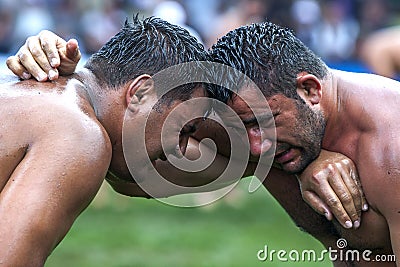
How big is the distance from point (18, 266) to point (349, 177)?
1451mm

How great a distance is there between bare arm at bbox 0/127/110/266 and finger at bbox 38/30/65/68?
1.63 ft

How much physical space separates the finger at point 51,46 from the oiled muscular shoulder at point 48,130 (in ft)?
0.72

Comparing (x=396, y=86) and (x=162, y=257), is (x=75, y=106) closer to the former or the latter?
(x=396, y=86)

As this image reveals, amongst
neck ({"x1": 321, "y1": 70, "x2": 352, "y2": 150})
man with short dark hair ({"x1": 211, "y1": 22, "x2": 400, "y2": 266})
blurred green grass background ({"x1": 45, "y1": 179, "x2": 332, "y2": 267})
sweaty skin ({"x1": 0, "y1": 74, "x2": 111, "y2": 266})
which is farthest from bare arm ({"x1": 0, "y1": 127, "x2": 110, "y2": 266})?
blurred green grass background ({"x1": 45, "y1": 179, "x2": 332, "y2": 267})

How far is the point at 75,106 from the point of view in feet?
11.3

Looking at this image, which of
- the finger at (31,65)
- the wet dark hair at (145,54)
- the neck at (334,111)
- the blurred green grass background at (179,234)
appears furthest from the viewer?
the blurred green grass background at (179,234)

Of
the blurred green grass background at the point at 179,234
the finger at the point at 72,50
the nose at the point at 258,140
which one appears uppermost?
the finger at the point at 72,50

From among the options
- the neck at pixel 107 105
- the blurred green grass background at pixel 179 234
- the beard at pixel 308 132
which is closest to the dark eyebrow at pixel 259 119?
the beard at pixel 308 132

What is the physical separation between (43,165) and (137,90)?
704 mm

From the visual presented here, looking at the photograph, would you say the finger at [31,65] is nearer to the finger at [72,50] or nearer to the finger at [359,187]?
the finger at [72,50]

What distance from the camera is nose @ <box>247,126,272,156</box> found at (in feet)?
12.8

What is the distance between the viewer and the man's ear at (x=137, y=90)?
3774mm

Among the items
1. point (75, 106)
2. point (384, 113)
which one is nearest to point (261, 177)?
point (384, 113)

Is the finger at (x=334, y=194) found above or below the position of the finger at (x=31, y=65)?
below
